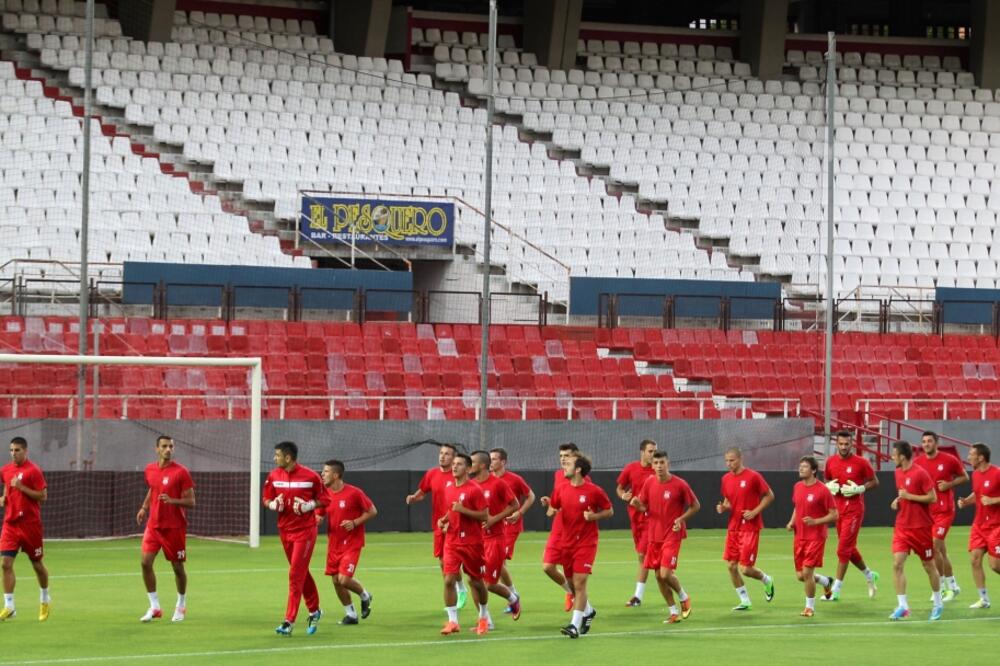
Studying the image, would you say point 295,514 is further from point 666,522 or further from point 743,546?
point 743,546

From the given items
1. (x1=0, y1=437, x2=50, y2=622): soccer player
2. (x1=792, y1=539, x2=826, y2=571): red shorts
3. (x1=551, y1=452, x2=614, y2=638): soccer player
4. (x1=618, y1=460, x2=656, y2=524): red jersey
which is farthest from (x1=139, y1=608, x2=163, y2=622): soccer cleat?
(x1=792, y1=539, x2=826, y2=571): red shorts

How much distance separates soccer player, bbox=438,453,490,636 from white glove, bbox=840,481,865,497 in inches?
212

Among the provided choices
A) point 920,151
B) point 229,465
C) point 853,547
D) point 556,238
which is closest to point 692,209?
point 556,238

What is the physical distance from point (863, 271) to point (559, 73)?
32.8ft

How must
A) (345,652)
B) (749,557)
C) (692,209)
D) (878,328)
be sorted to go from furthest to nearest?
(692,209), (878,328), (749,557), (345,652)

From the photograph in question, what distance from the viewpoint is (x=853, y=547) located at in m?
19.2

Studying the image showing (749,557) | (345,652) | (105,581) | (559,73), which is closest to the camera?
(345,652)

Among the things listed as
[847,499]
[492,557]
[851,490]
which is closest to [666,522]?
[492,557]

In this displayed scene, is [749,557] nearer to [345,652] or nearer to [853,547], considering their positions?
[853,547]

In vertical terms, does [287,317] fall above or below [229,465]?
above

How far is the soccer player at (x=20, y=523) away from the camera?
16500 mm

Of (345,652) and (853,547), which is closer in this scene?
(345,652)

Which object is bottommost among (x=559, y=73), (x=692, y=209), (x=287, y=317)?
(x=287, y=317)

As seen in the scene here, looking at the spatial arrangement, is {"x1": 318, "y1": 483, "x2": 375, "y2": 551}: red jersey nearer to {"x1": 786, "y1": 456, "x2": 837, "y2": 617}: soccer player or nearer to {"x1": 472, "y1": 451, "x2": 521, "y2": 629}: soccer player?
{"x1": 472, "y1": 451, "x2": 521, "y2": 629}: soccer player
